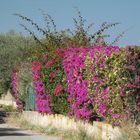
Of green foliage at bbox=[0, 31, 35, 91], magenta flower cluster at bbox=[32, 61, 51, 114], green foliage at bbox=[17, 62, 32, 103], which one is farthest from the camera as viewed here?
green foliage at bbox=[0, 31, 35, 91]

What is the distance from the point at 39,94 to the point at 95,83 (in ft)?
23.0

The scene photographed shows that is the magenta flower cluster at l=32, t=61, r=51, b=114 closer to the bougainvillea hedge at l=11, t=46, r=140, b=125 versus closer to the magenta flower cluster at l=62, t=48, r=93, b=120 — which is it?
the bougainvillea hedge at l=11, t=46, r=140, b=125

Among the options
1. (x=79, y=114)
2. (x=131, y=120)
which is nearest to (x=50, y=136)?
(x=79, y=114)

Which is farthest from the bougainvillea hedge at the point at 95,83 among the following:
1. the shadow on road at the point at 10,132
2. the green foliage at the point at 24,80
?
the green foliage at the point at 24,80

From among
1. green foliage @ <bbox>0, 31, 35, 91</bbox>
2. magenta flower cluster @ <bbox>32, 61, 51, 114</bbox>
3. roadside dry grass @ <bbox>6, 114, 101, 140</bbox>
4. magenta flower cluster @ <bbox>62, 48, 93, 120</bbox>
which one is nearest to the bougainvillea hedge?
magenta flower cluster @ <bbox>62, 48, 93, 120</bbox>

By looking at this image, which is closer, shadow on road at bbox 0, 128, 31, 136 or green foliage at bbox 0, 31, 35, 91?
shadow on road at bbox 0, 128, 31, 136

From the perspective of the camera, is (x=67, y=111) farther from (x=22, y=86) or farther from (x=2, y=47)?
(x=2, y=47)

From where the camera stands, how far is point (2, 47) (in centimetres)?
5619

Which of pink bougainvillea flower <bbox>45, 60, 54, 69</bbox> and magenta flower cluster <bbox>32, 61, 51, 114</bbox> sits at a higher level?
pink bougainvillea flower <bbox>45, 60, 54, 69</bbox>

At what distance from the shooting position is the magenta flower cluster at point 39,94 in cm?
2314

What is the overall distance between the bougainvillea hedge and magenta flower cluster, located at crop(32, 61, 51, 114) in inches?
4.9

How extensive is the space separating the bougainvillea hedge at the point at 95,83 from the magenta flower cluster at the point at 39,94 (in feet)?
0.41

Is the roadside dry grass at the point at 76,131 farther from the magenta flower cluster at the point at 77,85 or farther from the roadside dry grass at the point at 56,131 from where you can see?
the magenta flower cluster at the point at 77,85

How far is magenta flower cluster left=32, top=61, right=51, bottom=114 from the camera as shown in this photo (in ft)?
75.9
